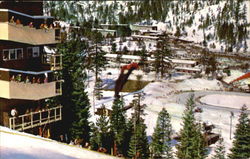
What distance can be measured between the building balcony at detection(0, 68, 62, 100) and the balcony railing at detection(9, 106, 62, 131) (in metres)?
0.75

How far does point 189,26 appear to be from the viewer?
385 ft

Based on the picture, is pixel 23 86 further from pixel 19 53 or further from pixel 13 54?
pixel 19 53

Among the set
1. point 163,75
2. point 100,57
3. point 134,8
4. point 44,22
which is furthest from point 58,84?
point 134,8

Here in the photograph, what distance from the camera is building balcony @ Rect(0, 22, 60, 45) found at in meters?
15.0

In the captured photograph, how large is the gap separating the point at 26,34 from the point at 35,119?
3.81 meters

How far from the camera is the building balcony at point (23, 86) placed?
15375 mm

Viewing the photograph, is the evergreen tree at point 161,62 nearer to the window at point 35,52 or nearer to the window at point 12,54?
the window at point 35,52

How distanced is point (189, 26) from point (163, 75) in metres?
65.8

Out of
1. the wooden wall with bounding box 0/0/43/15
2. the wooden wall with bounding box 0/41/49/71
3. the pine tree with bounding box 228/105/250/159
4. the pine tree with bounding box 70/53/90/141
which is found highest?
the wooden wall with bounding box 0/0/43/15

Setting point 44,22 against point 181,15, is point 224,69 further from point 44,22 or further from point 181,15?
point 181,15

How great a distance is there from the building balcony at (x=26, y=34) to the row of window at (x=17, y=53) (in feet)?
3.78

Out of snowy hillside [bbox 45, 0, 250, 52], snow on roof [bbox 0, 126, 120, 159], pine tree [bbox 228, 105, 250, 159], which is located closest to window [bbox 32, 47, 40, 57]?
snow on roof [bbox 0, 126, 120, 159]

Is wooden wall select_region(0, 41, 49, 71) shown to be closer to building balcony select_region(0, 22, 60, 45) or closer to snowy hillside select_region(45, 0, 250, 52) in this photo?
building balcony select_region(0, 22, 60, 45)

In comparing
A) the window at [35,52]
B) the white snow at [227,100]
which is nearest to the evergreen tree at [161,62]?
the white snow at [227,100]
